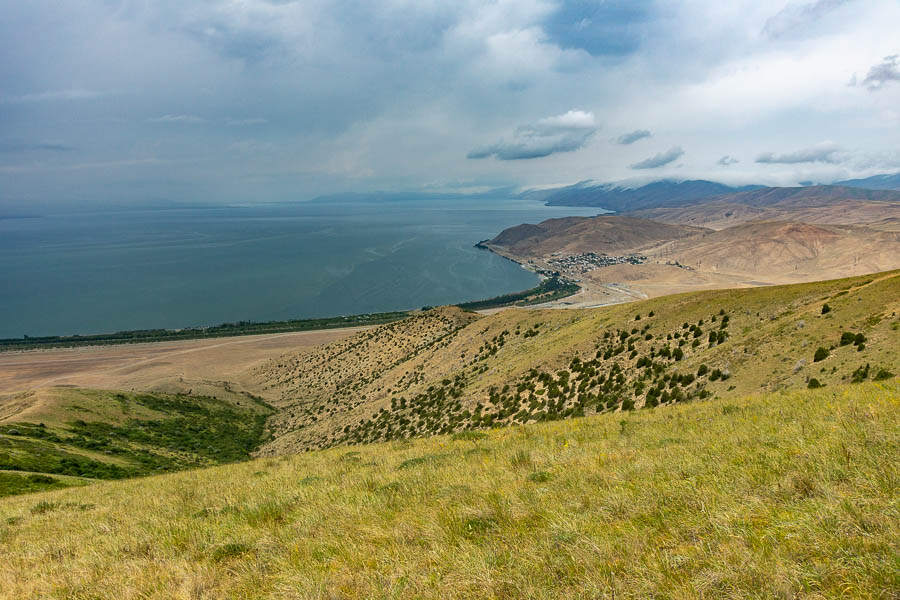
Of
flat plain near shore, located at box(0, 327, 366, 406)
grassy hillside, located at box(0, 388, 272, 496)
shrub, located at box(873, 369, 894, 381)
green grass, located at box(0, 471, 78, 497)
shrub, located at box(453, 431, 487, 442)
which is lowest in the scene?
flat plain near shore, located at box(0, 327, 366, 406)

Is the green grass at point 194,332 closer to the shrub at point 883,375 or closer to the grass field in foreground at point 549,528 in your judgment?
the shrub at point 883,375

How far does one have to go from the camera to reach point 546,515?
15.5ft

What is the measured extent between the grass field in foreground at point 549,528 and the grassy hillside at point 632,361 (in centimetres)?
623

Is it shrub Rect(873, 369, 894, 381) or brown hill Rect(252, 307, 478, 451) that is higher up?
shrub Rect(873, 369, 894, 381)

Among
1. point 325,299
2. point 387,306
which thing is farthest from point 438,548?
point 325,299

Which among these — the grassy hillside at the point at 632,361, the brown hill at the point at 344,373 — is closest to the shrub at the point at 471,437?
the grassy hillside at the point at 632,361

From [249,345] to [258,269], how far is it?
346 ft

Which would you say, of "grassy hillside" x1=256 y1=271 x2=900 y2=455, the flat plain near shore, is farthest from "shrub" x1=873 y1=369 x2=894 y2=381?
the flat plain near shore

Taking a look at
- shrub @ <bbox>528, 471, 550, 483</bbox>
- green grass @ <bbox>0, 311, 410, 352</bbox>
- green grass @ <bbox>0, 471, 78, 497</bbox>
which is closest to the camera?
shrub @ <bbox>528, 471, 550, 483</bbox>

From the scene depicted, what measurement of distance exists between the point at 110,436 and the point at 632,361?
36816mm

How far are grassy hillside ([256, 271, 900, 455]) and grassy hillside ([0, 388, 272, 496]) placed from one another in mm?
5191

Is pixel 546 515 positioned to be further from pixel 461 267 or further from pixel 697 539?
pixel 461 267

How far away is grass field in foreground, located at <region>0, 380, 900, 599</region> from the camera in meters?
3.12

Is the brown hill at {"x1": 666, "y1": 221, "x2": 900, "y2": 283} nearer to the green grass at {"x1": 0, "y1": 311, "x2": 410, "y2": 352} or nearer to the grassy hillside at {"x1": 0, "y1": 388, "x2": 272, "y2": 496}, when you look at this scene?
the green grass at {"x1": 0, "y1": 311, "x2": 410, "y2": 352}
